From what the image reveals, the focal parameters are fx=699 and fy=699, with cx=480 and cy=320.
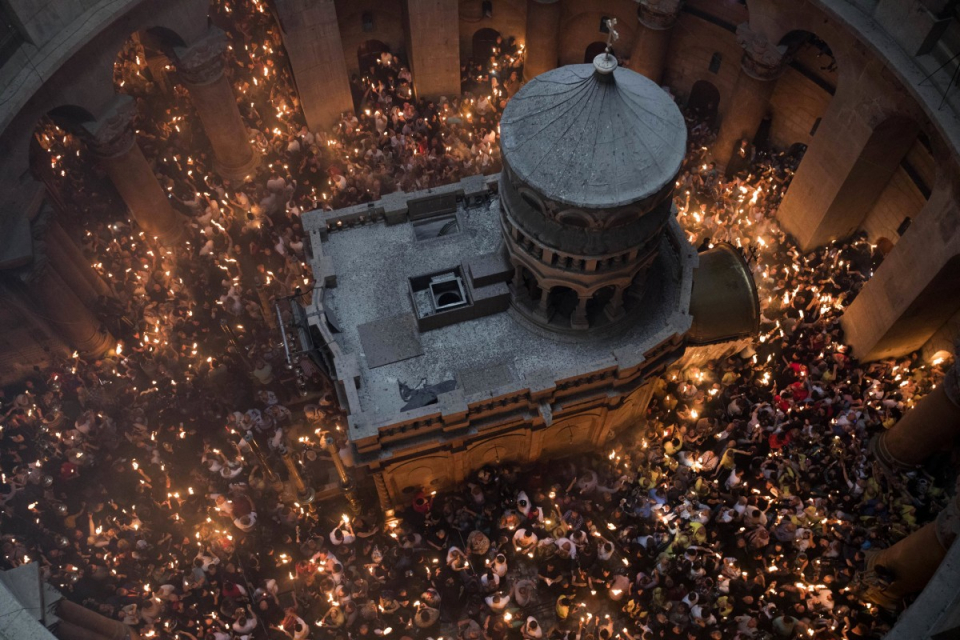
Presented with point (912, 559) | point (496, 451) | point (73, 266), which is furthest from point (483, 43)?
point (912, 559)

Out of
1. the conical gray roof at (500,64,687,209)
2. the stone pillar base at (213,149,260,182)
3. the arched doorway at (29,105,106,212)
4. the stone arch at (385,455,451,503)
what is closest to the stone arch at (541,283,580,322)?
the conical gray roof at (500,64,687,209)

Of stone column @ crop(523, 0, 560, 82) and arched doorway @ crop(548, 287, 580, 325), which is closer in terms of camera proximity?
arched doorway @ crop(548, 287, 580, 325)

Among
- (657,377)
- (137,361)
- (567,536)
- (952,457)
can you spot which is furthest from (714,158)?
(137,361)

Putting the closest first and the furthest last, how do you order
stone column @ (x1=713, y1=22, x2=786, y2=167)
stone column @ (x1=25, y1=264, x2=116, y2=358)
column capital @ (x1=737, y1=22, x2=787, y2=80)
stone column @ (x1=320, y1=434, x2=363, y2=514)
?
1. stone column @ (x1=320, y1=434, x2=363, y2=514)
2. stone column @ (x1=25, y1=264, x2=116, y2=358)
3. column capital @ (x1=737, y1=22, x2=787, y2=80)
4. stone column @ (x1=713, y1=22, x2=786, y2=167)

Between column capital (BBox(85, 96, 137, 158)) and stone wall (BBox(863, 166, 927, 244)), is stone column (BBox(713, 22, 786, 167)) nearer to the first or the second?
stone wall (BBox(863, 166, 927, 244))

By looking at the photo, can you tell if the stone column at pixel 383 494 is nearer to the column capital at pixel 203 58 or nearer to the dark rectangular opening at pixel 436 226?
the dark rectangular opening at pixel 436 226

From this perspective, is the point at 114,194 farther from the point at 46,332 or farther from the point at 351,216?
the point at 351,216

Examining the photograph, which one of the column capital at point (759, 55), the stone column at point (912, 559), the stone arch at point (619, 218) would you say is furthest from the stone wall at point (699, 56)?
the stone column at point (912, 559)
